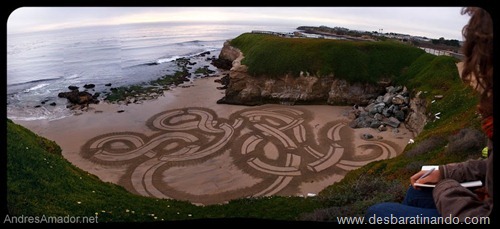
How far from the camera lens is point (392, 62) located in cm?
3394

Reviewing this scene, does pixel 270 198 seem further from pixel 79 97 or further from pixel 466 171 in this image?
pixel 79 97

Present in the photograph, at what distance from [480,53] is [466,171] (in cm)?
150

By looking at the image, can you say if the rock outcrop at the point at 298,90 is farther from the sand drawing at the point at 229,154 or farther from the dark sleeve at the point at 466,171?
the dark sleeve at the point at 466,171

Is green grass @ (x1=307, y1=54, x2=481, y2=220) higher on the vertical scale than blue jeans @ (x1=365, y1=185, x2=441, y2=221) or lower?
lower

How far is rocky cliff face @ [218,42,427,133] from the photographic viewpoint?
104 ft

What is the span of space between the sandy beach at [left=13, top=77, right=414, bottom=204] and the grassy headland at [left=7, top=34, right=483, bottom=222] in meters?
3.98

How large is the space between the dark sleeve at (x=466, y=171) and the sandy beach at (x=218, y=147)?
12.7m

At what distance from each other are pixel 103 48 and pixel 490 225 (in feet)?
231

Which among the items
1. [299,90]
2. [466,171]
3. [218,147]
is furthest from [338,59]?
[466,171]

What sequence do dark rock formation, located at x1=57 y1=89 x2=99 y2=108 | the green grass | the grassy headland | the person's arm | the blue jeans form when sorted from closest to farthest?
the person's arm, the blue jeans, the grassy headland, the green grass, dark rock formation, located at x1=57 y1=89 x2=99 y2=108

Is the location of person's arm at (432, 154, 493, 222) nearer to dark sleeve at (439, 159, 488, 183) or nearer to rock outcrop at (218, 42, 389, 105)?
dark sleeve at (439, 159, 488, 183)

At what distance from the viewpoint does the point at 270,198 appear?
9664 millimetres

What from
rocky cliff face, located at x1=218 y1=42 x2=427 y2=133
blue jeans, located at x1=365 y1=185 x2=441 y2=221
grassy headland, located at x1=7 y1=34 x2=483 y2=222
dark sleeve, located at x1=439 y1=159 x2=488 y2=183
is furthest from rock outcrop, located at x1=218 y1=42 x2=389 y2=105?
dark sleeve, located at x1=439 y1=159 x2=488 y2=183

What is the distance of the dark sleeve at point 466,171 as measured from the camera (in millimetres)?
3088
